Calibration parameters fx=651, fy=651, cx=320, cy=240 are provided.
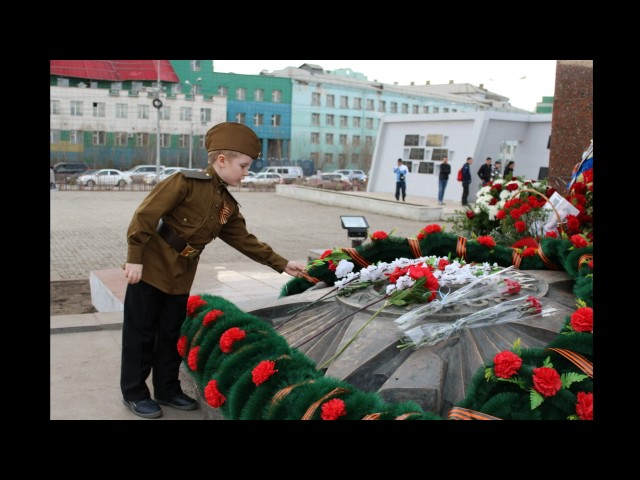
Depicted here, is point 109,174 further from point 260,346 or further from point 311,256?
point 260,346

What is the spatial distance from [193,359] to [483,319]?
1510 millimetres

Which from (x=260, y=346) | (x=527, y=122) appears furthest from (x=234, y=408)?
(x=527, y=122)

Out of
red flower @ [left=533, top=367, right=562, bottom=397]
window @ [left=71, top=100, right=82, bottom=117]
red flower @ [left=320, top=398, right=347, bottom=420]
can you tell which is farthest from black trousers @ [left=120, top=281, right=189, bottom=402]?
window @ [left=71, top=100, right=82, bottom=117]

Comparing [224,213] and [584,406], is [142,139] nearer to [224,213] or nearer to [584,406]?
[224,213]

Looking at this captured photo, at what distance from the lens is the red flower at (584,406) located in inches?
95.6

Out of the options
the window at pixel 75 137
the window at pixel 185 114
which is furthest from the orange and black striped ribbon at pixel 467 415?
the window at pixel 75 137

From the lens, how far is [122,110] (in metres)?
39.9

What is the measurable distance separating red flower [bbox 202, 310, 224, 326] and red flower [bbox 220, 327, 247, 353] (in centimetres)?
29

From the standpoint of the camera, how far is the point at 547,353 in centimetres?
272

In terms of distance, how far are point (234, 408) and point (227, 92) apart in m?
35.0

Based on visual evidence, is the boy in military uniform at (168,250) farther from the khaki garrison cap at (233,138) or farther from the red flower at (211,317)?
the red flower at (211,317)

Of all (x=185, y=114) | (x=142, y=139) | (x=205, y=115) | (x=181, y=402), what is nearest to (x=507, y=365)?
(x=181, y=402)

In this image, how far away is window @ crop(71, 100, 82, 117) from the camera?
38.8 meters

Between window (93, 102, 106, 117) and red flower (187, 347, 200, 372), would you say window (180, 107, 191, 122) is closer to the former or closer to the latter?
window (93, 102, 106, 117)
